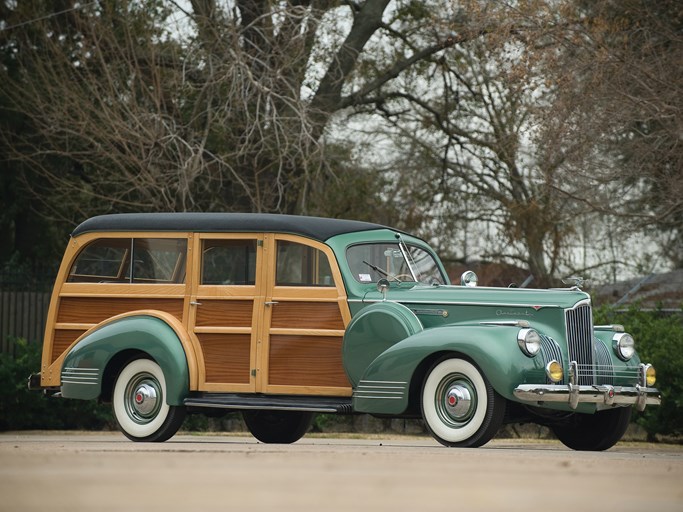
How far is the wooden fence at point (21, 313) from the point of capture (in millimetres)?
17719

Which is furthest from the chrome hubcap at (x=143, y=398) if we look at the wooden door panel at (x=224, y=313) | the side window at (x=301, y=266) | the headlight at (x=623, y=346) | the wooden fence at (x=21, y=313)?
the wooden fence at (x=21, y=313)

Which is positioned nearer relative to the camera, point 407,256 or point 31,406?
point 407,256

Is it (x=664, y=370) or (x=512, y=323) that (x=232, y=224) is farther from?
(x=664, y=370)

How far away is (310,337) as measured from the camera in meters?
11.1

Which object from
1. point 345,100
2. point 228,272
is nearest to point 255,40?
point 345,100

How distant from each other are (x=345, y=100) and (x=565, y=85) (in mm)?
5616

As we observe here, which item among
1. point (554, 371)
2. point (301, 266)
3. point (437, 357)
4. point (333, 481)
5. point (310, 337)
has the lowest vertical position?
point (333, 481)

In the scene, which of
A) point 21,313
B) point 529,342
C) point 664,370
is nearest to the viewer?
point 529,342

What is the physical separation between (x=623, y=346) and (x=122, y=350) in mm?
4505

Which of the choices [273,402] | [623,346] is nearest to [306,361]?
[273,402]

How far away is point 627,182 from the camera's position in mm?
17859

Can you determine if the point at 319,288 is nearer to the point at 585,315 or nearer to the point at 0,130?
the point at 585,315

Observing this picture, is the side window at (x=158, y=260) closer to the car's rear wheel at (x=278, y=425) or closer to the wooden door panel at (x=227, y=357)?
the wooden door panel at (x=227, y=357)

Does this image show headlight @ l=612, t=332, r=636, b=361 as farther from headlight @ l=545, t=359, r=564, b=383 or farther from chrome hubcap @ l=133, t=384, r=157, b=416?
chrome hubcap @ l=133, t=384, r=157, b=416
